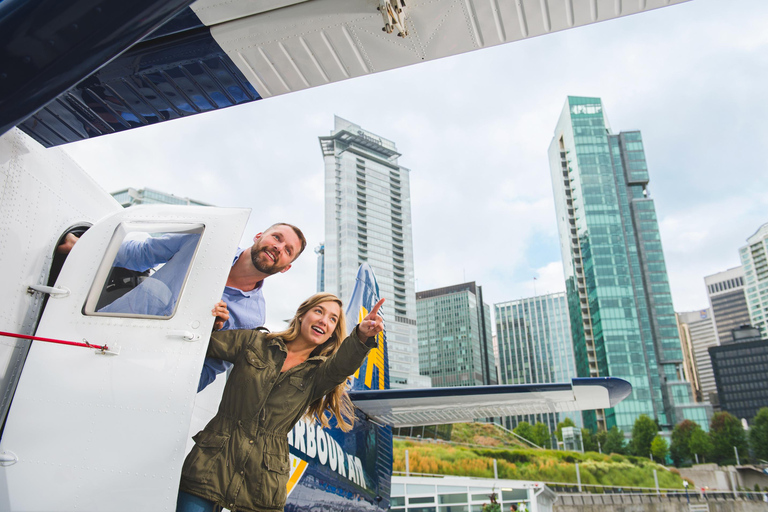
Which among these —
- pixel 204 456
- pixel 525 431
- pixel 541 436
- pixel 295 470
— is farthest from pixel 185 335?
pixel 525 431

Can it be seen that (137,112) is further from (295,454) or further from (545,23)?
(295,454)

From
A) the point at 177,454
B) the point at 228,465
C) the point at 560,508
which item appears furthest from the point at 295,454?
the point at 560,508

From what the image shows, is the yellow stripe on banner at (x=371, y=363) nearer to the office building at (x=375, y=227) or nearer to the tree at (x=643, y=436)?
the tree at (x=643, y=436)

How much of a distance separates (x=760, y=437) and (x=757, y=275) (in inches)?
4959

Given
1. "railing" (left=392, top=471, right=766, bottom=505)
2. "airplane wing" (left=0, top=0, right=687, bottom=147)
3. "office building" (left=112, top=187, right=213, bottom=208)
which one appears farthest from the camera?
"office building" (left=112, top=187, right=213, bottom=208)

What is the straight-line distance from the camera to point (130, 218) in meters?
3.64

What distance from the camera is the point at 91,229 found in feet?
11.6

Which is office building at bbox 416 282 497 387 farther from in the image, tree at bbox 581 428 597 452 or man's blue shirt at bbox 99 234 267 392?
man's blue shirt at bbox 99 234 267 392

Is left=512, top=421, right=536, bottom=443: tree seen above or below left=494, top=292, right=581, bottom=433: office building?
below

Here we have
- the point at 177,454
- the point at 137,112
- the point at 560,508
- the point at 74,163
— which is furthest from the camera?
the point at 560,508

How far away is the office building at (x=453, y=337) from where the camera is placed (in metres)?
109

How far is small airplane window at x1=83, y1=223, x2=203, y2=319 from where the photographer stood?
316 centimetres

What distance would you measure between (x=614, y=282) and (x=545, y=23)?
8094 cm

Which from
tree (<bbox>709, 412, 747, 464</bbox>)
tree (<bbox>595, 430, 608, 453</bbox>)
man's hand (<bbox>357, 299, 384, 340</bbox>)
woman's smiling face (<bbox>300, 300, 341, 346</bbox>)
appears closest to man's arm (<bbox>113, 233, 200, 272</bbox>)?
woman's smiling face (<bbox>300, 300, 341, 346</bbox>)
